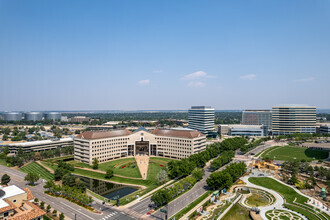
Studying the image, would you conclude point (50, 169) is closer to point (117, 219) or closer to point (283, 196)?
point (117, 219)

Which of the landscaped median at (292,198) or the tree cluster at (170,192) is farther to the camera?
the tree cluster at (170,192)

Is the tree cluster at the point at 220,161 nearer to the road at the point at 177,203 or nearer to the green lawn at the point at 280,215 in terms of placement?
the road at the point at 177,203

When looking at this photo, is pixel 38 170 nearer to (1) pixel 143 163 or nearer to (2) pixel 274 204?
(1) pixel 143 163

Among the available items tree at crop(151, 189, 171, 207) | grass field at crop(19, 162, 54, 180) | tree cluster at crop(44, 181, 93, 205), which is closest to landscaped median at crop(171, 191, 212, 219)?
tree at crop(151, 189, 171, 207)

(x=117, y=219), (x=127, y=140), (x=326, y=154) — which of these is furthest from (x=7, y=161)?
(x=326, y=154)

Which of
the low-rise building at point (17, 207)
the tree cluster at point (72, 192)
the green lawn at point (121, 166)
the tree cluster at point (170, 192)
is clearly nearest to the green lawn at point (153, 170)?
the green lawn at point (121, 166)

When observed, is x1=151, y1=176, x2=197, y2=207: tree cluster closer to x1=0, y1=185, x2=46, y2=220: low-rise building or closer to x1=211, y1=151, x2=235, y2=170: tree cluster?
x1=211, y1=151, x2=235, y2=170: tree cluster
